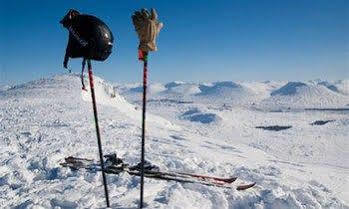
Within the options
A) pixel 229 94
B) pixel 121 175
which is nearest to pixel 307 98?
pixel 229 94

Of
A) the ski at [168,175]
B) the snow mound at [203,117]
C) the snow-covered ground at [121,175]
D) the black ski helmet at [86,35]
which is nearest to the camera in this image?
the black ski helmet at [86,35]

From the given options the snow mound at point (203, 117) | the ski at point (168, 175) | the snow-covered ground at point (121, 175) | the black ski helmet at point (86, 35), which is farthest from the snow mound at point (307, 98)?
the black ski helmet at point (86, 35)

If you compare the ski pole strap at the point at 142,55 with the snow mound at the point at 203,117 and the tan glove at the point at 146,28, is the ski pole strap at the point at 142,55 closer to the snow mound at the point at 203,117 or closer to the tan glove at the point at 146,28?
the tan glove at the point at 146,28

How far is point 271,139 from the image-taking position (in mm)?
36156

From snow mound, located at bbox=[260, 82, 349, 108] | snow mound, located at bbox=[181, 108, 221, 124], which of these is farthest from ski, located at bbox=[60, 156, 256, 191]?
snow mound, located at bbox=[260, 82, 349, 108]

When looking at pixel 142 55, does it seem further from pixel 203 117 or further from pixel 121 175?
pixel 203 117

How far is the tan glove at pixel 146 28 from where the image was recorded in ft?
21.4

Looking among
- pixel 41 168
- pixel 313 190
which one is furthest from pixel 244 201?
pixel 41 168

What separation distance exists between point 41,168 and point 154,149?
4.22 metres

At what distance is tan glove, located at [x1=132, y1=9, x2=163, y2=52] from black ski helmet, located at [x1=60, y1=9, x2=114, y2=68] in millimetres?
541

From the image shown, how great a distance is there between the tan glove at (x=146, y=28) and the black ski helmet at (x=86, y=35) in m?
0.54

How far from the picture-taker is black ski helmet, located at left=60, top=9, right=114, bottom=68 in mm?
6727

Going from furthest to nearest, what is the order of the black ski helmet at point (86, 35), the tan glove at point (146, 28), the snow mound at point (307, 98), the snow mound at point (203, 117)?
the snow mound at point (307, 98)
the snow mound at point (203, 117)
the black ski helmet at point (86, 35)
the tan glove at point (146, 28)

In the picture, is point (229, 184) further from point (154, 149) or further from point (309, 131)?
point (309, 131)
